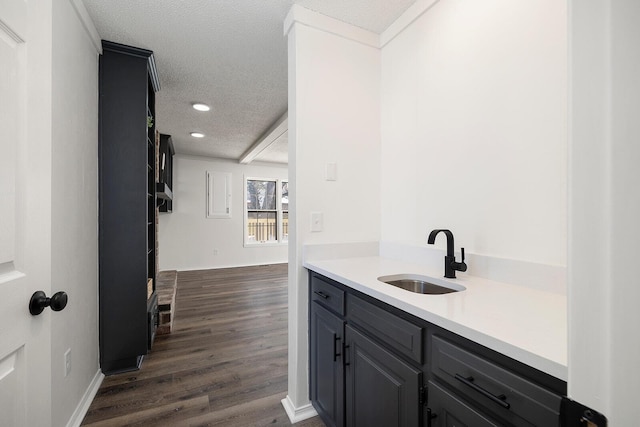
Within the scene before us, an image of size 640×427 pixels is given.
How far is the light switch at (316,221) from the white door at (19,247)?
1.23 meters

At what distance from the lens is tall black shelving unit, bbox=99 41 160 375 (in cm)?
214

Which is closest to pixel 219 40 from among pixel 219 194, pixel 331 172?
pixel 331 172

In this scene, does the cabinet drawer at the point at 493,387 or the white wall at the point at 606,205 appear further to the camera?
the cabinet drawer at the point at 493,387

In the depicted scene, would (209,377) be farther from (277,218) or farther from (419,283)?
(277,218)

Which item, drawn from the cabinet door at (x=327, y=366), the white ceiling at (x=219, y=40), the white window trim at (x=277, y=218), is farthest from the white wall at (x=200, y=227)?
the cabinet door at (x=327, y=366)

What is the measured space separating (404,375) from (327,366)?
24.2 inches

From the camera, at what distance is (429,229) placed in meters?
1.71

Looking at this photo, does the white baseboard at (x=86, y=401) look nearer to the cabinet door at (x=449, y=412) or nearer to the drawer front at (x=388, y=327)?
the drawer front at (x=388, y=327)

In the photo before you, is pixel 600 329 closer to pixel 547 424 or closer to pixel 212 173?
pixel 547 424

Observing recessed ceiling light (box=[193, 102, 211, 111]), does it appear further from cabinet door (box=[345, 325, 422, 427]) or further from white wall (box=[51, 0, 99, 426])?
cabinet door (box=[345, 325, 422, 427])

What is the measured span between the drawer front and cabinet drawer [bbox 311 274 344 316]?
8 centimetres

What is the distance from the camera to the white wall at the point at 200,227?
6062 millimetres

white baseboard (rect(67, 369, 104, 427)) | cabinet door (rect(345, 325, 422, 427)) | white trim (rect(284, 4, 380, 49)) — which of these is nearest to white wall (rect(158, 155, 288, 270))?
white baseboard (rect(67, 369, 104, 427))

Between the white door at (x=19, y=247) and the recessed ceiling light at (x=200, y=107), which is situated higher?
the recessed ceiling light at (x=200, y=107)
